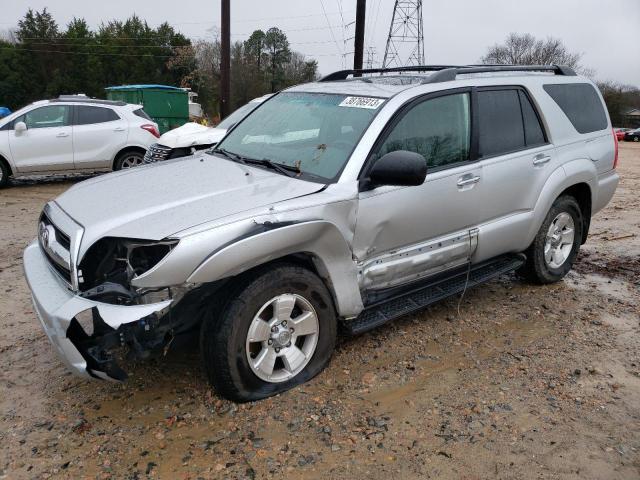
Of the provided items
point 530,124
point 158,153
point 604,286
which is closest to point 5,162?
point 158,153

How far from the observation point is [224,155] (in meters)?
4.14

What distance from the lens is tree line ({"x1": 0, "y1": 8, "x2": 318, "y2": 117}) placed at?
41031mm

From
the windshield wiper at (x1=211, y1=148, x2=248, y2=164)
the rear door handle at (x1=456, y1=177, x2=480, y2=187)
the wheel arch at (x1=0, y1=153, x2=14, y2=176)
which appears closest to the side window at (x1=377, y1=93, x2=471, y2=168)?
the rear door handle at (x1=456, y1=177, x2=480, y2=187)

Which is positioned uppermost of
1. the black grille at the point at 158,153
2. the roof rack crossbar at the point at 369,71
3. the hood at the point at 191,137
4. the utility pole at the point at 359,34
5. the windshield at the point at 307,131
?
the utility pole at the point at 359,34

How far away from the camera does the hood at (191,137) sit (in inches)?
336

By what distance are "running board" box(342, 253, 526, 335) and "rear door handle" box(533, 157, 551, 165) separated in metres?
0.79

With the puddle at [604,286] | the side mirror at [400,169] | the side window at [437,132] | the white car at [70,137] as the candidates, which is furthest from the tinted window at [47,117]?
the puddle at [604,286]

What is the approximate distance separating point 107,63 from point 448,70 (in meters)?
45.5

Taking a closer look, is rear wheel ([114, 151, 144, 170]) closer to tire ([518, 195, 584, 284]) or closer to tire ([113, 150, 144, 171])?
tire ([113, 150, 144, 171])

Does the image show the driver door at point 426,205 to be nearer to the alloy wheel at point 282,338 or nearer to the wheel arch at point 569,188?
the alloy wheel at point 282,338

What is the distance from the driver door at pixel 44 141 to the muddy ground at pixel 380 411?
6.37 meters

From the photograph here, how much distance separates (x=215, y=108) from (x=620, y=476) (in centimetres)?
4712

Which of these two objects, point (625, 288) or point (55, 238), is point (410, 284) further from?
point (625, 288)

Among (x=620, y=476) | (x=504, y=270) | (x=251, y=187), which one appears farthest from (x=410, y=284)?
(x=620, y=476)
